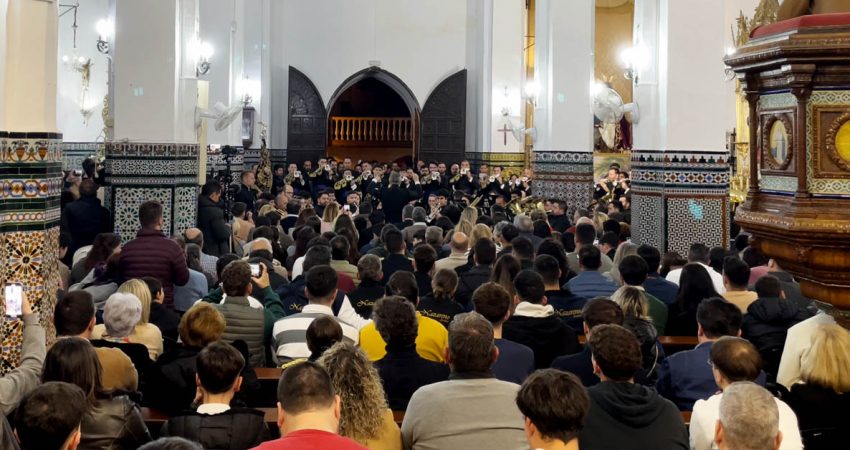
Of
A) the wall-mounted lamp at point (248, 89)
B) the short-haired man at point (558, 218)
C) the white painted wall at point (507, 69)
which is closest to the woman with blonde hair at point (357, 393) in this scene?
the short-haired man at point (558, 218)

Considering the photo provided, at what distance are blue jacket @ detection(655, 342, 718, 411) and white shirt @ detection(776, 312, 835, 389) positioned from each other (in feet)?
1.53

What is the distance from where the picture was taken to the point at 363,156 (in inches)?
1071

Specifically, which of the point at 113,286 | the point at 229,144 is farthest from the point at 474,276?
the point at 229,144

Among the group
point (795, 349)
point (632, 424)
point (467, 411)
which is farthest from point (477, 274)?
point (632, 424)

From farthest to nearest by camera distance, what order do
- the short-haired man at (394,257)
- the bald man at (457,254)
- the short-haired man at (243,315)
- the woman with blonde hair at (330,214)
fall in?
the woman with blonde hair at (330,214), the bald man at (457,254), the short-haired man at (394,257), the short-haired man at (243,315)

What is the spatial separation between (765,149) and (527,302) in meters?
1.84

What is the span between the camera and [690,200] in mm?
11312

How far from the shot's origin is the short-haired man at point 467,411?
401 centimetres

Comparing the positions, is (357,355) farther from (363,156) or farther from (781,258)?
(363,156)

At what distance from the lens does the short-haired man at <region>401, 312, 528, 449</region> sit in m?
4.01

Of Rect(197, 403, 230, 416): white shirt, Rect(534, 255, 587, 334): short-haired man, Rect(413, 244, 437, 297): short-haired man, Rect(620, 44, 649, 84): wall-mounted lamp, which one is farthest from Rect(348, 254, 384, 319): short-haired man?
Rect(620, 44, 649, 84): wall-mounted lamp

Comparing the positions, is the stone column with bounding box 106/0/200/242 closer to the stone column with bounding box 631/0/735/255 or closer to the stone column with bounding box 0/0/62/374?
the stone column with bounding box 0/0/62/374

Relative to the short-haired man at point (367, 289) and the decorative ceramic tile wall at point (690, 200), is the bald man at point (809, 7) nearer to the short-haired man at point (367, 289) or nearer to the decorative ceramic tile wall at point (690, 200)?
the short-haired man at point (367, 289)

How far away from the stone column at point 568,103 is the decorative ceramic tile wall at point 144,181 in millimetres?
6788
